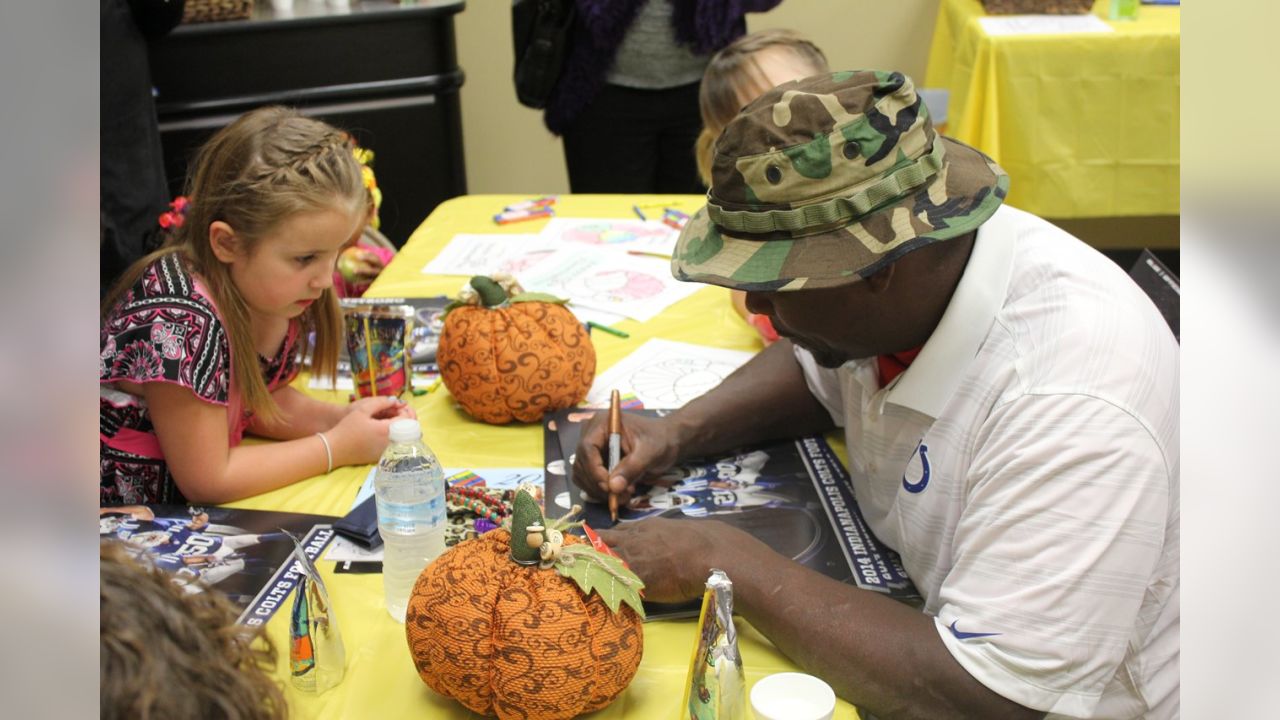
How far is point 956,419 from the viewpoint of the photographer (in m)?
1.31

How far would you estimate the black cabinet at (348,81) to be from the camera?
4012 millimetres

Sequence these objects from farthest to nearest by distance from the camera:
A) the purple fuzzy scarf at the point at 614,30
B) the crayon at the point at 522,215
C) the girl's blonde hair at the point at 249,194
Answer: the purple fuzzy scarf at the point at 614,30, the crayon at the point at 522,215, the girl's blonde hair at the point at 249,194

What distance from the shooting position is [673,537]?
51.1 inches

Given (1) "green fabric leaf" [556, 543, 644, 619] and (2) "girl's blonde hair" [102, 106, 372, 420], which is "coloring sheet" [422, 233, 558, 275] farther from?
(1) "green fabric leaf" [556, 543, 644, 619]

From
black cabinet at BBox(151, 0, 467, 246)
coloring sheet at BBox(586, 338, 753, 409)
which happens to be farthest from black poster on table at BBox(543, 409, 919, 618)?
black cabinet at BBox(151, 0, 467, 246)

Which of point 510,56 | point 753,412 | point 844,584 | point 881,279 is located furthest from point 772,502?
point 510,56

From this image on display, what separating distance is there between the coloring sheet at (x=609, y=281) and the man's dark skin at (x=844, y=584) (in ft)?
3.04

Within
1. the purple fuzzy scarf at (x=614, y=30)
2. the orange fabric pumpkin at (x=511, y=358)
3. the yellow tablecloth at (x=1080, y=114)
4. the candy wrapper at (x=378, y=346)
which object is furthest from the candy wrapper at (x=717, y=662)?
the yellow tablecloth at (x=1080, y=114)

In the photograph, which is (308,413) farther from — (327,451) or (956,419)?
(956,419)

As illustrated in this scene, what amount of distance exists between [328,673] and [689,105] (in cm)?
249

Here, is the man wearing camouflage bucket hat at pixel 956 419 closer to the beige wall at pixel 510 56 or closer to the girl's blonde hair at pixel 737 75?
the girl's blonde hair at pixel 737 75

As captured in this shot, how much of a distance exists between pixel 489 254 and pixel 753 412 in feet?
3.48
